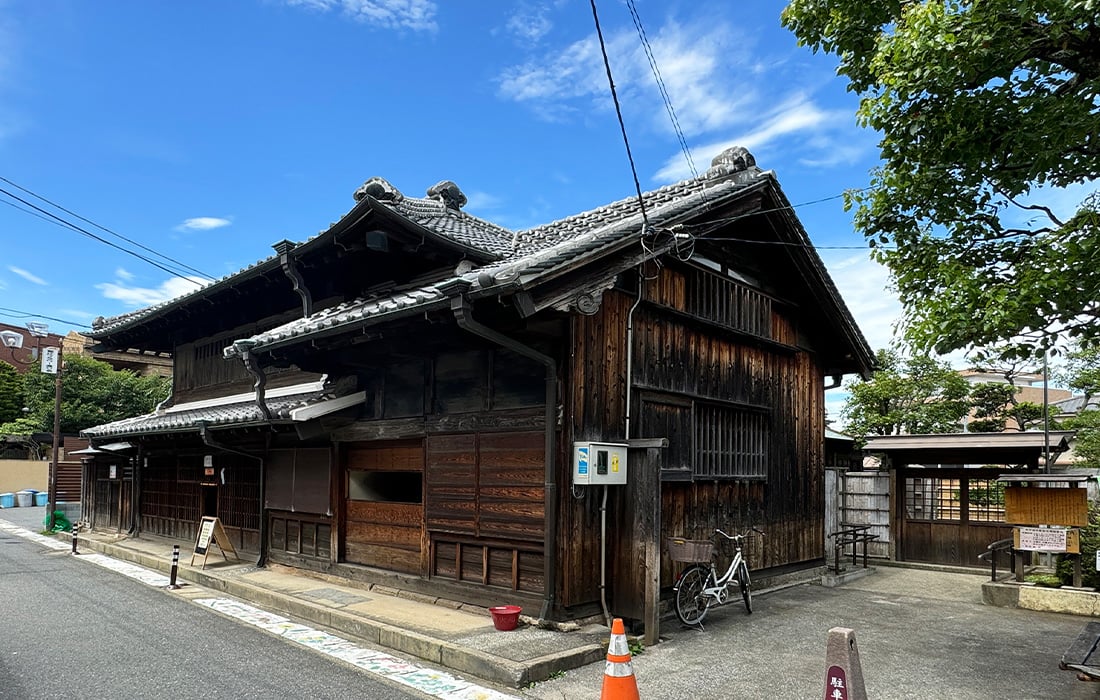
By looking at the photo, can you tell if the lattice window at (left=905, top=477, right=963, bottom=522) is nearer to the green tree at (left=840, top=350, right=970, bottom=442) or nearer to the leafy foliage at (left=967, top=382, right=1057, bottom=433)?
the green tree at (left=840, top=350, right=970, bottom=442)

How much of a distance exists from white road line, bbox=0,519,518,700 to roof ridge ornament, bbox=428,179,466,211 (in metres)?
7.34

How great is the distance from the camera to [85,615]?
9.60m

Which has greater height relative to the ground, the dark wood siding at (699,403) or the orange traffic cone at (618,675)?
the dark wood siding at (699,403)

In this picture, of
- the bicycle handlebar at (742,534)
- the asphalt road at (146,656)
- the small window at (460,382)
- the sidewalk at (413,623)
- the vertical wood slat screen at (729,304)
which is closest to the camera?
the asphalt road at (146,656)

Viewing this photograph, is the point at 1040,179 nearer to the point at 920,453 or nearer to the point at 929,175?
the point at 929,175

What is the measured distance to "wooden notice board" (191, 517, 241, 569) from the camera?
13.2 m

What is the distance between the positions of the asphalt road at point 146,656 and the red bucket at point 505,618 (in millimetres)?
1550

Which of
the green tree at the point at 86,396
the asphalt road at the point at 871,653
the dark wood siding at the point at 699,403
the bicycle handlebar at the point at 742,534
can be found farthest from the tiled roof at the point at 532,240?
the green tree at the point at 86,396

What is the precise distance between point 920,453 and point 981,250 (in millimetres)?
9085

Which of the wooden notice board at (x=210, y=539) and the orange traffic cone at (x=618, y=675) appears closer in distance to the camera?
the orange traffic cone at (x=618, y=675)

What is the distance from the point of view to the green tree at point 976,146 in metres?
6.05

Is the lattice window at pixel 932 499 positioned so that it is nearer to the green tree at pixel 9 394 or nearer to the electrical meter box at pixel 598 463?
the electrical meter box at pixel 598 463

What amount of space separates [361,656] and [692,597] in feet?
13.2

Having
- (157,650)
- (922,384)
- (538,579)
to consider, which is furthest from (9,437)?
(922,384)
